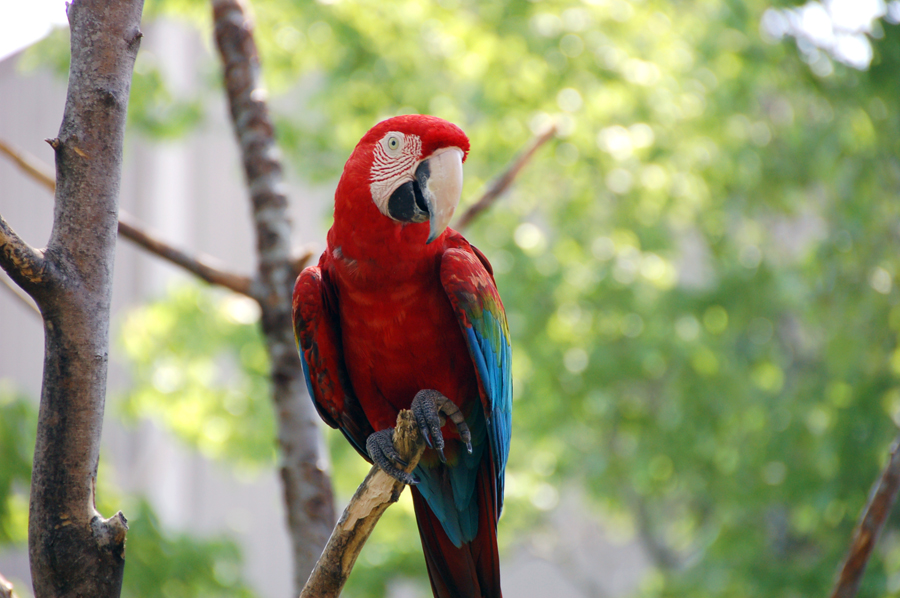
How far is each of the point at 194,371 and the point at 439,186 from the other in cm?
339

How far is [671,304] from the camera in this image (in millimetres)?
Answer: 3635

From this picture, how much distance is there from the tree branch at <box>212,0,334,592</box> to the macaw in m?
0.47

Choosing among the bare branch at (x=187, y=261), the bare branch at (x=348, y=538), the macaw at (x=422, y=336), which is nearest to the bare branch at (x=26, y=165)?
the bare branch at (x=187, y=261)

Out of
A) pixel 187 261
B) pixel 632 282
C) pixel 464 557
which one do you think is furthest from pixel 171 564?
pixel 632 282

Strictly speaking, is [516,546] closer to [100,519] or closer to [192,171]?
[100,519]

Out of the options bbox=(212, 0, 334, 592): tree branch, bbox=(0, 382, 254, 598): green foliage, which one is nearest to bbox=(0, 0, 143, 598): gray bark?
bbox=(212, 0, 334, 592): tree branch

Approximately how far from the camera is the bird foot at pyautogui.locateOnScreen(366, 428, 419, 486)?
120 centimetres

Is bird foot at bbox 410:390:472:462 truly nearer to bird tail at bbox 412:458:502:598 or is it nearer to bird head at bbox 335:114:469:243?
bird tail at bbox 412:458:502:598

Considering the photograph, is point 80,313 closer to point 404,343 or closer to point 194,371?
point 404,343

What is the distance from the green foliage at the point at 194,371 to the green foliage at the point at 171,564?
0.90 meters

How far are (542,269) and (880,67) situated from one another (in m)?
1.76

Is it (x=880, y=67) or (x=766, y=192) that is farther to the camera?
(x=766, y=192)

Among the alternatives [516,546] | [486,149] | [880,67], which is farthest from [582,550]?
[880,67]

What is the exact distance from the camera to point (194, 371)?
4.20 metres
